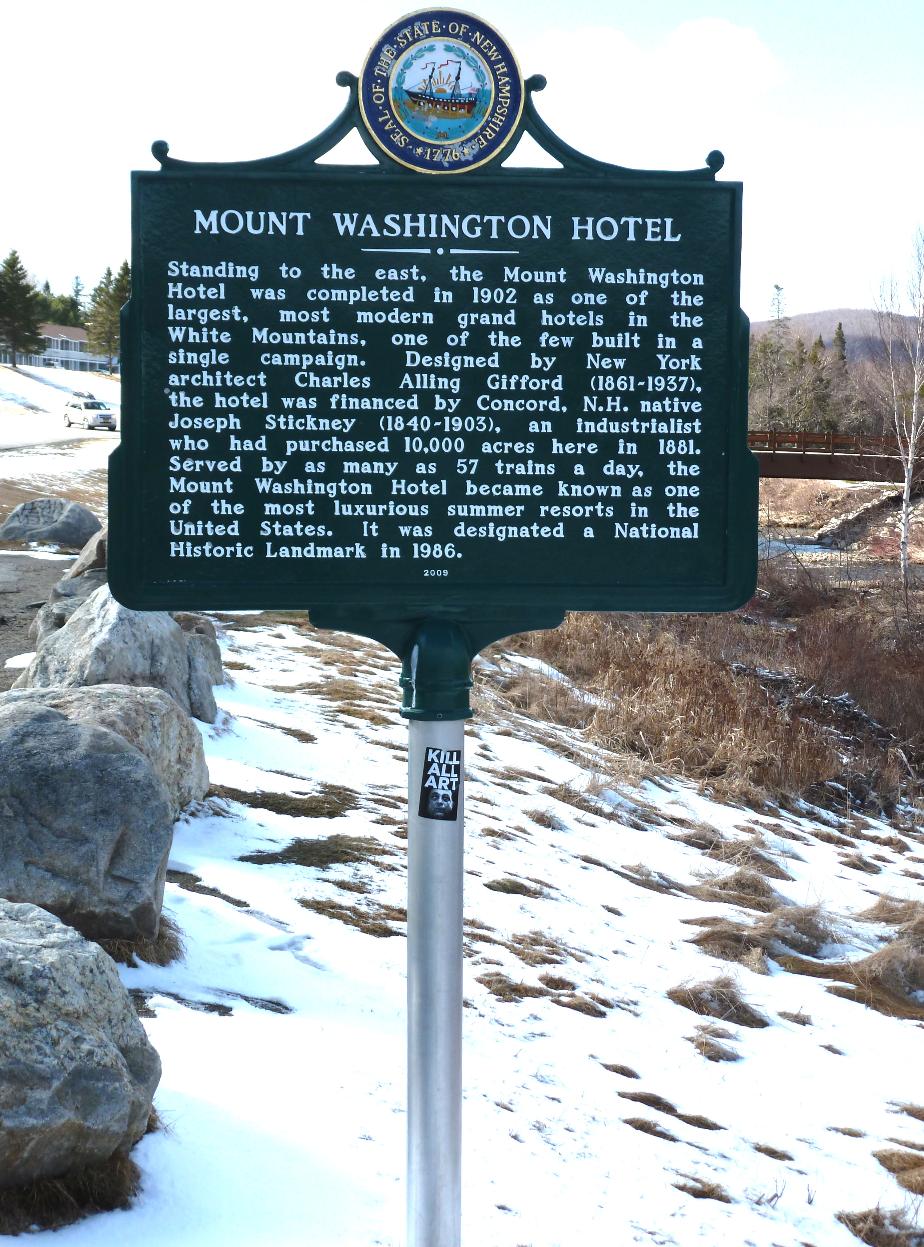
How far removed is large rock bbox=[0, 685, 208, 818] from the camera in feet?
18.9

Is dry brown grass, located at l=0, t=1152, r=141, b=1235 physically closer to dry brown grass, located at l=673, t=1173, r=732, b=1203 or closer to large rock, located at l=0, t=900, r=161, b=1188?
large rock, located at l=0, t=900, r=161, b=1188

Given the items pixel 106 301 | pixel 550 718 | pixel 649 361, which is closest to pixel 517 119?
pixel 649 361

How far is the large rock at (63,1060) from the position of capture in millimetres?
2977

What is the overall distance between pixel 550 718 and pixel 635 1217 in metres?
8.35

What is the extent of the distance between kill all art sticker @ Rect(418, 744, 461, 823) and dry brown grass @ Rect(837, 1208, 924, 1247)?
2.32 meters

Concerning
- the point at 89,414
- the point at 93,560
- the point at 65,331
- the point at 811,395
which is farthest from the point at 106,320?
the point at 93,560

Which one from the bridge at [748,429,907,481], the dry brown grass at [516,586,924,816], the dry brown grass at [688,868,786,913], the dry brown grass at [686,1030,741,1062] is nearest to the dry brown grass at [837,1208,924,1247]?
the dry brown grass at [686,1030,741,1062]

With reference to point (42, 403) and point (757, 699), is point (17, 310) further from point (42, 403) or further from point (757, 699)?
point (757, 699)

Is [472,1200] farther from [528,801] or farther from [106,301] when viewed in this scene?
[106,301]

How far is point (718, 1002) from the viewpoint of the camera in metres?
6.05

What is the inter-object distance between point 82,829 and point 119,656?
3.12m

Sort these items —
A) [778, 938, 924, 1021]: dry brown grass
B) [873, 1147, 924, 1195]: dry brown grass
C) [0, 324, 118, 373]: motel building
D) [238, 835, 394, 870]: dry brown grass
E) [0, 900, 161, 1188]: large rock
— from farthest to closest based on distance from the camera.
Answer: [0, 324, 118, 373]: motel building < [778, 938, 924, 1021]: dry brown grass < [238, 835, 394, 870]: dry brown grass < [873, 1147, 924, 1195]: dry brown grass < [0, 900, 161, 1188]: large rock

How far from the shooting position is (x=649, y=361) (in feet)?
10.8

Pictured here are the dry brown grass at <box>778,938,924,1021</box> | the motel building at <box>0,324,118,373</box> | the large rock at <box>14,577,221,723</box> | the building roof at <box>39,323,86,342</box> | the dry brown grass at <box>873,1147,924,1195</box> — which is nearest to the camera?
the dry brown grass at <box>873,1147,924,1195</box>
